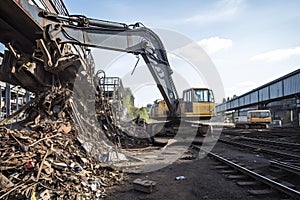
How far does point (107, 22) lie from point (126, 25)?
92 cm

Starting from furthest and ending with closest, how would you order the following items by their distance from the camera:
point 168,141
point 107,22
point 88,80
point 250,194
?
point 168,141
point 88,80
point 107,22
point 250,194

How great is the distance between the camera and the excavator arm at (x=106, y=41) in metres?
7.03

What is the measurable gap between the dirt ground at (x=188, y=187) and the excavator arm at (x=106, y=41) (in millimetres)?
3619

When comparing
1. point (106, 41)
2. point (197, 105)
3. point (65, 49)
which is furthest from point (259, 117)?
point (65, 49)

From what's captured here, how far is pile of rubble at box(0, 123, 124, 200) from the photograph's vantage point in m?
5.04

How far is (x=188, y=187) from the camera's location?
20.2 feet

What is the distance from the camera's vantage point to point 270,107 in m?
58.2

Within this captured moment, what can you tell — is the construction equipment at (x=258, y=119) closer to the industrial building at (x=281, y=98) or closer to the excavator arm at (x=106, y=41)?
the industrial building at (x=281, y=98)

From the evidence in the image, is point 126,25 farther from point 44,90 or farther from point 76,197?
point 76,197

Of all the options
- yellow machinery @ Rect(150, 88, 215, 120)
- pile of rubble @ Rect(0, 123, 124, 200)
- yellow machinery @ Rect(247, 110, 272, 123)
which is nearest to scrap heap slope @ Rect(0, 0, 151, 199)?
pile of rubble @ Rect(0, 123, 124, 200)

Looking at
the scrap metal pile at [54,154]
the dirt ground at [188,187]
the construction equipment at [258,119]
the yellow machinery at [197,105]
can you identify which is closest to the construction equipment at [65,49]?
the scrap metal pile at [54,154]

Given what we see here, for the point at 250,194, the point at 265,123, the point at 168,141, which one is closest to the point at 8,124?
the point at 250,194

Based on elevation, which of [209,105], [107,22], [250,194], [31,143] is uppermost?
[107,22]

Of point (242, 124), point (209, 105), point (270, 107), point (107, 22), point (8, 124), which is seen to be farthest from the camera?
point (270, 107)
